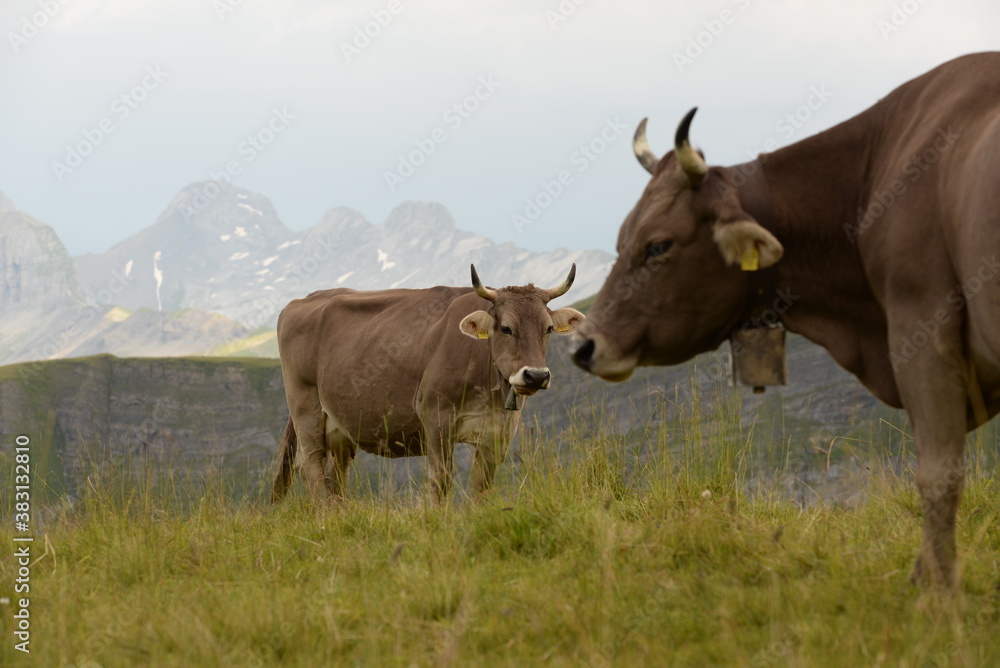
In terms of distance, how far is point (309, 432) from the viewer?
41.3 ft

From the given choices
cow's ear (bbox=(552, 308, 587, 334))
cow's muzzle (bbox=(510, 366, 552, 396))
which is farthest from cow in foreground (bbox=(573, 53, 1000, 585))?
cow's ear (bbox=(552, 308, 587, 334))

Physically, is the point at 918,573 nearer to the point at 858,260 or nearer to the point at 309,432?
the point at 858,260

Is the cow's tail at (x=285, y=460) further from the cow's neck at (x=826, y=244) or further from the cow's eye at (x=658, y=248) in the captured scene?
the cow's neck at (x=826, y=244)

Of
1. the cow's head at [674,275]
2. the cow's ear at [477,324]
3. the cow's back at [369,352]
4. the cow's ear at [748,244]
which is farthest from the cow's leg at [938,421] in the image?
the cow's back at [369,352]

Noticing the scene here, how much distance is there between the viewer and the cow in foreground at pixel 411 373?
10.1 m

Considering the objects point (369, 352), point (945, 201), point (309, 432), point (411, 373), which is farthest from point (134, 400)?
point (945, 201)

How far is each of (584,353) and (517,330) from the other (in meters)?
5.06

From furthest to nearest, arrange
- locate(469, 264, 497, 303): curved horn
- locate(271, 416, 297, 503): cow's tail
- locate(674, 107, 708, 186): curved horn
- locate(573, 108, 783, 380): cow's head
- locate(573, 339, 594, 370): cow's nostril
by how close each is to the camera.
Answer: locate(271, 416, 297, 503): cow's tail < locate(469, 264, 497, 303): curved horn < locate(573, 339, 594, 370): cow's nostril < locate(573, 108, 783, 380): cow's head < locate(674, 107, 708, 186): curved horn

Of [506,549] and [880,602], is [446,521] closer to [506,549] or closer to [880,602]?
[506,549]

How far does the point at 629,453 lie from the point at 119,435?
198367 mm

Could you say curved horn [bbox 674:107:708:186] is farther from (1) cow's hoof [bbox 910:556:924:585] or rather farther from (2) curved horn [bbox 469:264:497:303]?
(2) curved horn [bbox 469:264:497:303]

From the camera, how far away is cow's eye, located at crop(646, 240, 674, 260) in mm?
4930

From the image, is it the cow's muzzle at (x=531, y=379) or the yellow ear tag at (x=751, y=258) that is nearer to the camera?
the yellow ear tag at (x=751, y=258)

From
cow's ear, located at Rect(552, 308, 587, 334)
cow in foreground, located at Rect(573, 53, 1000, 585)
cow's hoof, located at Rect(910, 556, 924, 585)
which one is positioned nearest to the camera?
cow in foreground, located at Rect(573, 53, 1000, 585)
